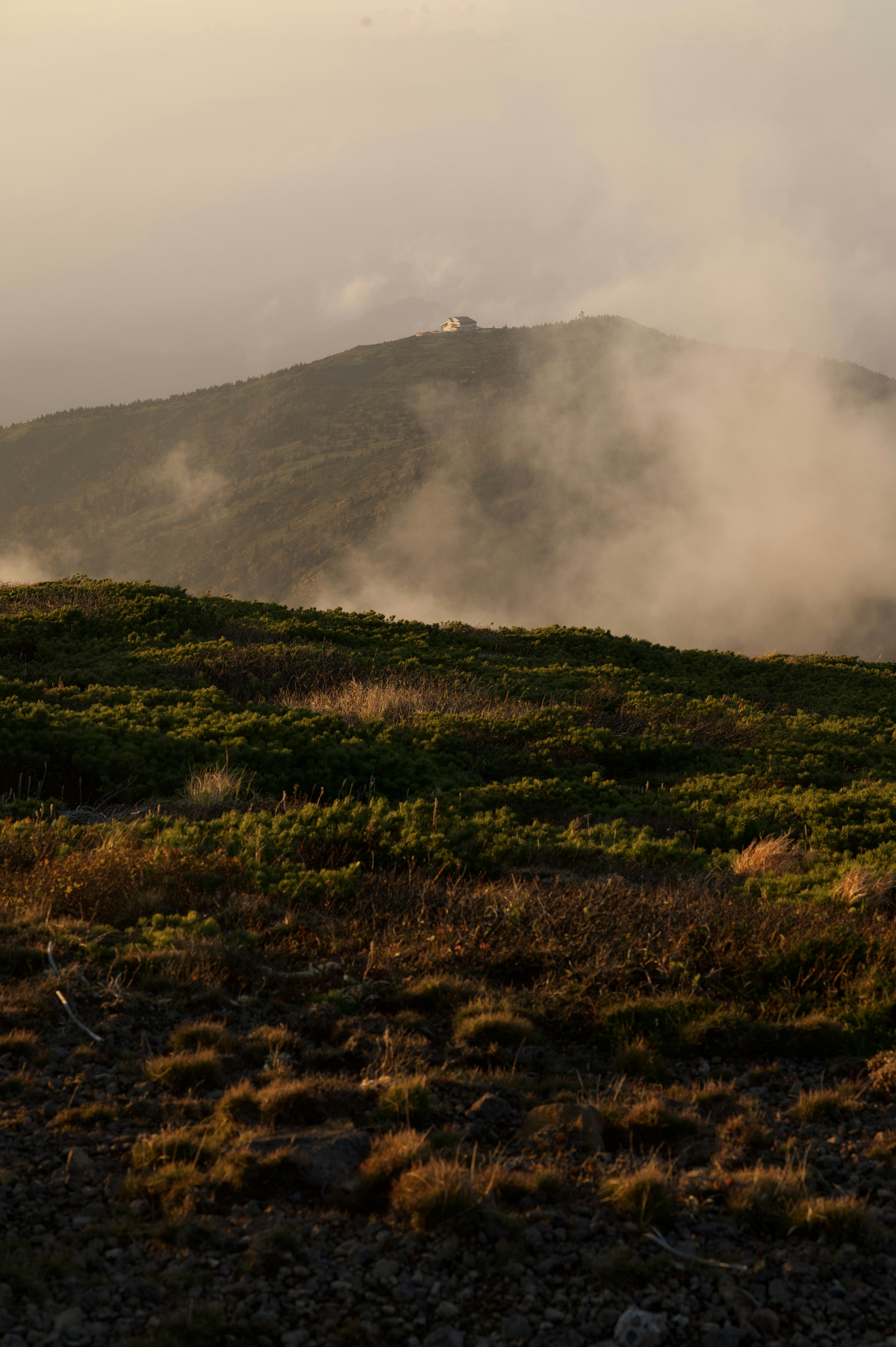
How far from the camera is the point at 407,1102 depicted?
4875 millimetres

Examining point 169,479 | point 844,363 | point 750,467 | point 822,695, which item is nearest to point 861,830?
point 822,695

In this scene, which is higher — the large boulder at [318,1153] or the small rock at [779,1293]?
the large boulder at [318,1153]

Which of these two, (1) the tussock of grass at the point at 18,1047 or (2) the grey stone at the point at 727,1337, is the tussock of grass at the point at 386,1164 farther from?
(1) the tussock of grass at the point at 18,1047

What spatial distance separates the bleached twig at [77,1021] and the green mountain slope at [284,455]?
126913mm

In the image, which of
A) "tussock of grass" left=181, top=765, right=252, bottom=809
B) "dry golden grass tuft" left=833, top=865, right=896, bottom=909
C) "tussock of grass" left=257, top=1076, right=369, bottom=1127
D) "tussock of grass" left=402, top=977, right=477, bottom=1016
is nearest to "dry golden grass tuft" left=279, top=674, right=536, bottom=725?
"tussock of grass" left=181, top=765, right=252, bottom=809

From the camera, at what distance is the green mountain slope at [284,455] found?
14388 cm

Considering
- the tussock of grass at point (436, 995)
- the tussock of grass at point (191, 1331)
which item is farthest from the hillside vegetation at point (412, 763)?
the tussock of grass at point (191, 1331)

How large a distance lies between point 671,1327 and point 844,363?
204 m

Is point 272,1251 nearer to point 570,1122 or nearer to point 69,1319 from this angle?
point 69,1319

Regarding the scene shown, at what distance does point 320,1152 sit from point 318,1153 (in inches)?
0.4

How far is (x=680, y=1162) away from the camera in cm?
464

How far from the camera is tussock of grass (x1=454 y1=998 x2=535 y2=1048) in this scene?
5.73m

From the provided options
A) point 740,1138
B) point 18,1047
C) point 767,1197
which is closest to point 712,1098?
point 740,1138

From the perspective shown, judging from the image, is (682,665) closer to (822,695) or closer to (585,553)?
(822,695)
